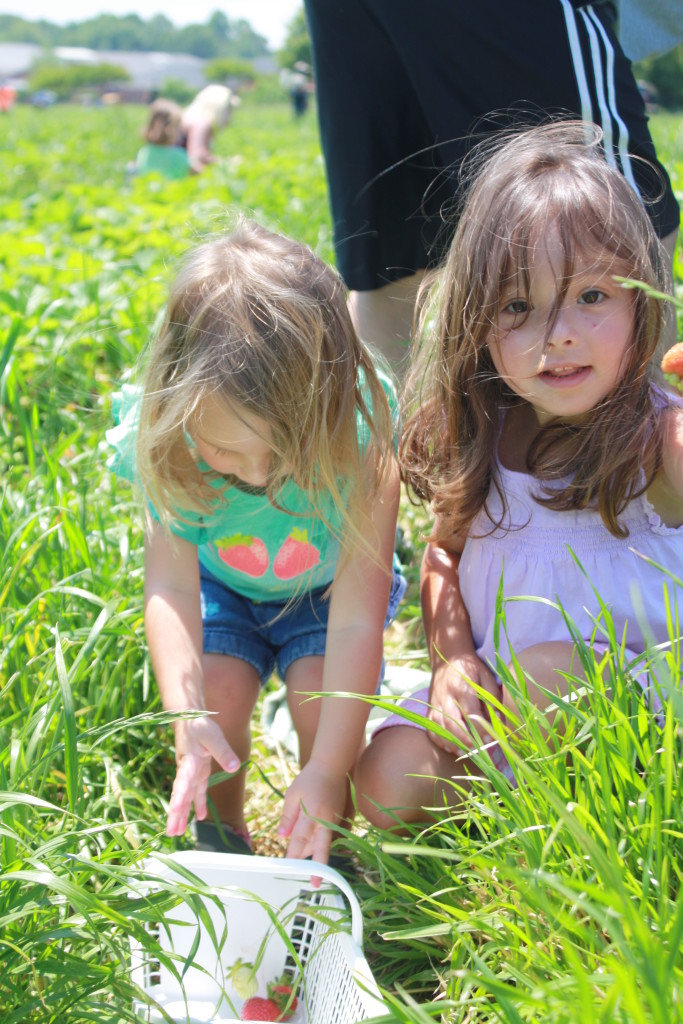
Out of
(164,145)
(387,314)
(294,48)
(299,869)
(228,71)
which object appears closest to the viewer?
(299,869)

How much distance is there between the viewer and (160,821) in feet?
4.75

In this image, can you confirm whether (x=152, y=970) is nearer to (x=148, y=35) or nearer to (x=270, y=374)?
(x=270, y=374)

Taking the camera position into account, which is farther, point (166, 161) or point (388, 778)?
point (166, 161)

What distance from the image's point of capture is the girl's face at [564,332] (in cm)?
121

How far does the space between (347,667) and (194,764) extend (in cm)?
26

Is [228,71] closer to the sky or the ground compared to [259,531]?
closer to the sky

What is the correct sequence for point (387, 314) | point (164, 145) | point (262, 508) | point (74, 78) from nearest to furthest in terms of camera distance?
1. point (262, 508)
2. point (387, 314)
3. point (164, 145)
4. point (74, 78)

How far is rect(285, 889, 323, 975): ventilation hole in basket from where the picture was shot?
1.25 metres

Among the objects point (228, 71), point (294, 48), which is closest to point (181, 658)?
point (294, 48)

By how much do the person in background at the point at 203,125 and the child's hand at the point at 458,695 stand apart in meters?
6.25

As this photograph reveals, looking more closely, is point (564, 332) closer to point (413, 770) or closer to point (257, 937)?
point (413, 770)

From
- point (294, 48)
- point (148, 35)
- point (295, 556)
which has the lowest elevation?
point (295, 556)

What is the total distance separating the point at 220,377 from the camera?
1236 millimetres

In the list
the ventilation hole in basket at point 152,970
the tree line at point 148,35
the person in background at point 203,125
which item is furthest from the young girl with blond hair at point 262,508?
the tree line at point 148,35
